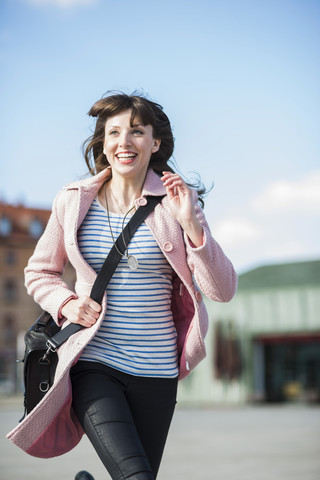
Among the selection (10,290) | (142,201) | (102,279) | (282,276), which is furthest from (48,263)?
(10,290)

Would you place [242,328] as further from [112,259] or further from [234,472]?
[112,259]

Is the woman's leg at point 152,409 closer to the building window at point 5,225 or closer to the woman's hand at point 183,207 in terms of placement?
the woman's hand at point 183,207

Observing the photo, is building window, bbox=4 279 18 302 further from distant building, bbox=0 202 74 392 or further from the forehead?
the forehead

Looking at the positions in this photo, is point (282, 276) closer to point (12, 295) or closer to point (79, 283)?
point (79, 283)

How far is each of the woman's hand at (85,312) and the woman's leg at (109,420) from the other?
16cm

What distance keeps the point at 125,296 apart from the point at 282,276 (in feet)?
111

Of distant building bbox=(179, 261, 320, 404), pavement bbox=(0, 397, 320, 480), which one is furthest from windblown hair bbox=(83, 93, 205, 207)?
distant building bbox=(179, 261, 320, 404)

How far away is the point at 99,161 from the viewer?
11.8 ft

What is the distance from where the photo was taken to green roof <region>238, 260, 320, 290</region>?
34375 millimetres

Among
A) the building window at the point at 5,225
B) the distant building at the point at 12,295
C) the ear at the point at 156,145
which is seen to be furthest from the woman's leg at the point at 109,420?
the building window at the point at 5,225

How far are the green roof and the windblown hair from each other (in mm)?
30600

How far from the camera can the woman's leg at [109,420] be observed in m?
2.78

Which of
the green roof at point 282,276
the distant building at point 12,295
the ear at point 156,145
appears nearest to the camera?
the ear at point 156,145

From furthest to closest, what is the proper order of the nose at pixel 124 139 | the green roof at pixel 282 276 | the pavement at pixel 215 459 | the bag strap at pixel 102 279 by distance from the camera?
the green roof at pixel 282 276, the pavement at pixel 215 459, the nose at pixel 124 139, the bag strap at pixel 102 279
